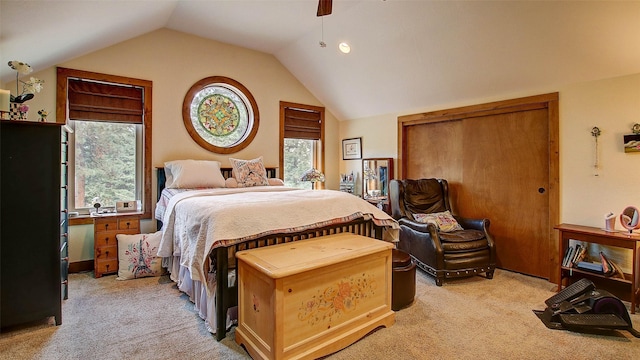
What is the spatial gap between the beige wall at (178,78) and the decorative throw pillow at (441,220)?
2446mm

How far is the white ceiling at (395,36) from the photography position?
2551 mm

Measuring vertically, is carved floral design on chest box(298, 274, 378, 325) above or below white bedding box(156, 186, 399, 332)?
below

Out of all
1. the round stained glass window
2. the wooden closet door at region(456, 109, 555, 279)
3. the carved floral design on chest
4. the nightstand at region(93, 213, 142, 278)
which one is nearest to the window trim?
the nightstand at region(93, 213, 142, 278)

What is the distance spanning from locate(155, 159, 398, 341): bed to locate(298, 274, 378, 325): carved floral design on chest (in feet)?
1.83

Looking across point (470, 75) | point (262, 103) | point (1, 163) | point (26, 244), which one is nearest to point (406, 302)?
point (470, 75)

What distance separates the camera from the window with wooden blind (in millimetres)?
5227

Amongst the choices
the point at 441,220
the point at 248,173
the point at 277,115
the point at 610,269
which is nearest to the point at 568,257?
the point at 610,269

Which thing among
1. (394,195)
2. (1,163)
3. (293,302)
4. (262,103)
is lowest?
(293,302)

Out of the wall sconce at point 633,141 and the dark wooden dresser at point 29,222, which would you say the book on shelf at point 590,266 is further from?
the dark wooden dresser at point 29,222

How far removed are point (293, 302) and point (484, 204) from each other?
121 inches

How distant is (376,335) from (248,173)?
2.58 m

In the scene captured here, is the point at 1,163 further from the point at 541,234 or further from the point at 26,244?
the point at 541,234

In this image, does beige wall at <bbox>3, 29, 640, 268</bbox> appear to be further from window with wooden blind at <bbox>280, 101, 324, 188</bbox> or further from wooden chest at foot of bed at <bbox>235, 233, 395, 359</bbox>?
wooden chest at foot of bed at <bbox>235, 233, 395, 359</bbox>

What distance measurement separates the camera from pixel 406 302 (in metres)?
2.66
